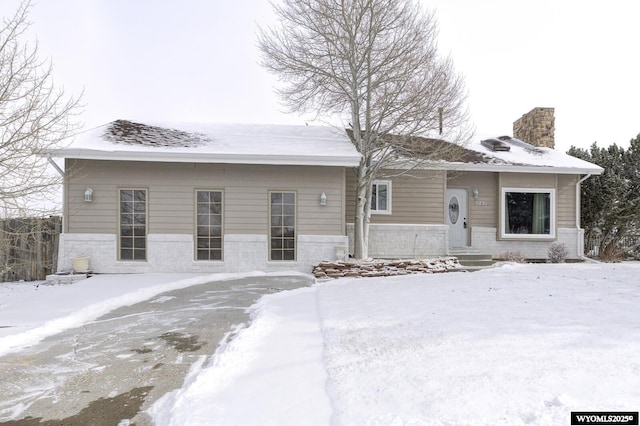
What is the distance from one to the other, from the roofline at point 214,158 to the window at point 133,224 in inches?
39.5

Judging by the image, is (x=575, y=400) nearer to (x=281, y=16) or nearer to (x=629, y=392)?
(x=629, y=392)

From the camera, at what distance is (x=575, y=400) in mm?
2379

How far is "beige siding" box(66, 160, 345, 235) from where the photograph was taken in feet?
30.4

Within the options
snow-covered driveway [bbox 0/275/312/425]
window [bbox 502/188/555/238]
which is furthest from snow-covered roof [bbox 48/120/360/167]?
window [bbox 502/188/555/238]

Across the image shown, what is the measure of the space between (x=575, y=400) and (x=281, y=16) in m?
10.9

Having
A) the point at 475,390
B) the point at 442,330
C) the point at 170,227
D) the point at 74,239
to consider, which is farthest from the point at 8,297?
the point at 475,390

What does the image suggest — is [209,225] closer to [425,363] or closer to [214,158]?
[214,158]

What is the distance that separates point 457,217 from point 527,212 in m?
2.29

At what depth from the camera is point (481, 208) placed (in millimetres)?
12062

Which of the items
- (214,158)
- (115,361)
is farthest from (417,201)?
(115,361)

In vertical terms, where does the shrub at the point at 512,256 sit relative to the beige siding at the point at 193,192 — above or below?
below

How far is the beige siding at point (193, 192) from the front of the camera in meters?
9.27

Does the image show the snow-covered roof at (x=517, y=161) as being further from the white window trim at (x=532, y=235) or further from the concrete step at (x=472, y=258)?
the concrete step at (x=472, y=258)

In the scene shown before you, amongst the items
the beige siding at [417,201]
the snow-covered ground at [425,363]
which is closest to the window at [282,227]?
the beige siding at [417,201]
